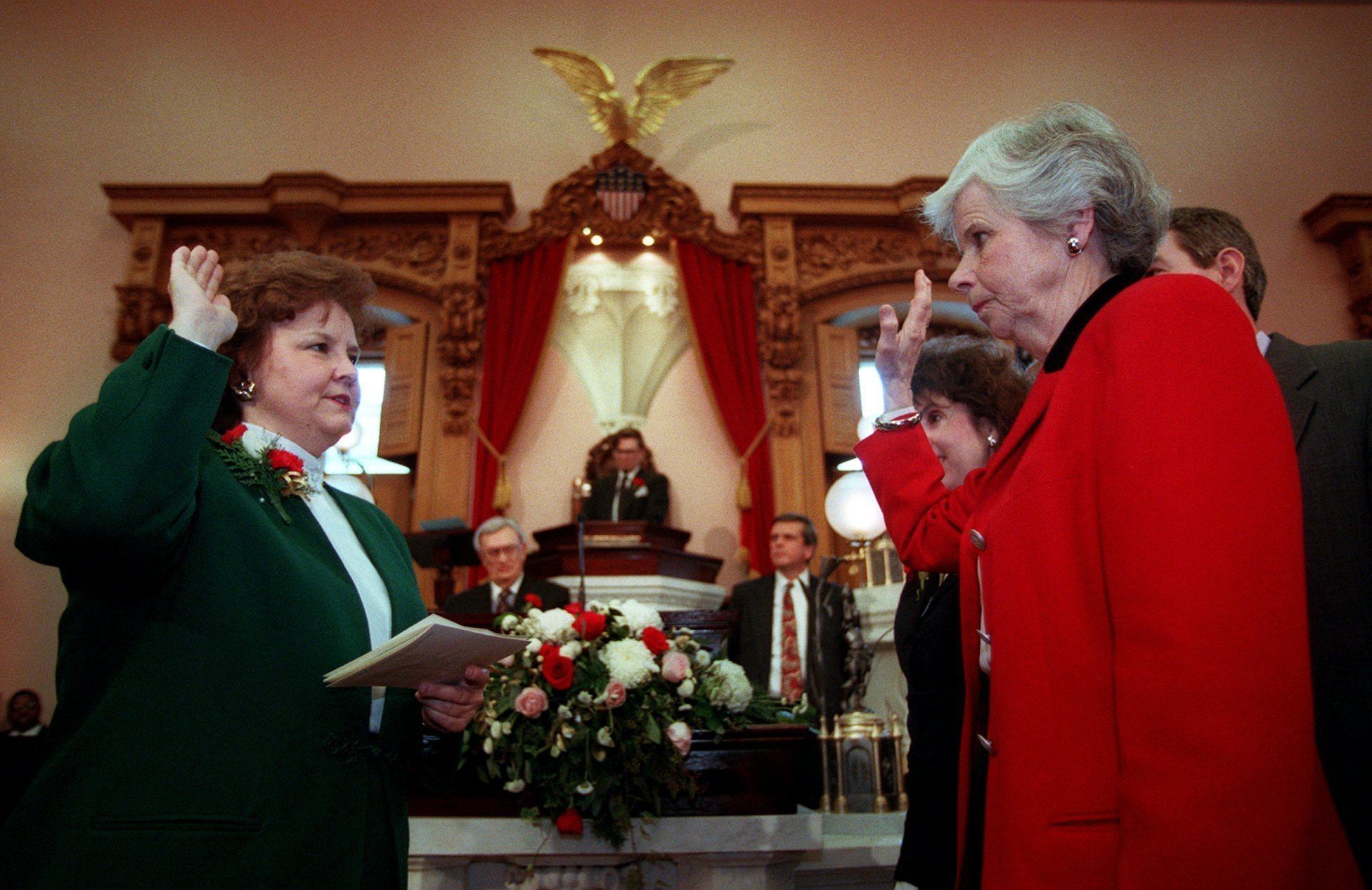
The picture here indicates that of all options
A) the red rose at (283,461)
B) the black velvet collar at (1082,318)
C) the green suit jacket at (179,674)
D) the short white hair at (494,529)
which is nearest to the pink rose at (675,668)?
the green suit jacket at (179,674)

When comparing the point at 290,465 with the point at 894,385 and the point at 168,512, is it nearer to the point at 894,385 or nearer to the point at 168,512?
the point at 168,512

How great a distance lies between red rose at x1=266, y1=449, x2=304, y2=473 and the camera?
152 centimetres

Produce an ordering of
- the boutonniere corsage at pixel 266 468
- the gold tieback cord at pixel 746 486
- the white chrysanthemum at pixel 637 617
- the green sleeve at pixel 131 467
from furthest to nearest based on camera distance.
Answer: the gold tieback cord at pixel 746 486 < the white chrysanthemum at pixel 637 617 < the boutonniere corsage at pixel 266 468 < the green sleeve at pixel 131 467

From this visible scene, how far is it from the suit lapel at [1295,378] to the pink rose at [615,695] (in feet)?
4.66

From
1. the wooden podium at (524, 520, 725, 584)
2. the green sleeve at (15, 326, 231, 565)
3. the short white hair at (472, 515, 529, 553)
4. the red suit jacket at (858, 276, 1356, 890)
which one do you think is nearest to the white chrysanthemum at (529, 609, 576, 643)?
the green sleeve at (15, 326, 231, 565)

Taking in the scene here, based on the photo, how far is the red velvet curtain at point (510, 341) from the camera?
7.32 m

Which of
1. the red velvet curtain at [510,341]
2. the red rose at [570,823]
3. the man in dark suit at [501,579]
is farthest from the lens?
the red velvet curtain at [510,341]

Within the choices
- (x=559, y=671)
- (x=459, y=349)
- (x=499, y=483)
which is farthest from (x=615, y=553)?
(x=559, y=671)

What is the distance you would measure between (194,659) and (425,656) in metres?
0.30

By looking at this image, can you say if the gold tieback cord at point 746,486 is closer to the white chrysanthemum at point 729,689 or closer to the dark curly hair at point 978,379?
the white chrysanthemum at point 729,689

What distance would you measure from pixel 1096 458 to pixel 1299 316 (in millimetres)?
8571

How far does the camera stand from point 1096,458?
105 centimetres

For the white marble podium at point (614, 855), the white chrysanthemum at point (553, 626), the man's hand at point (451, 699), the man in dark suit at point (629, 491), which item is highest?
the man in dark suit at point (629, 491)

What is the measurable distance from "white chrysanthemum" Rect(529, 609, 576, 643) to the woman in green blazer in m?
0.82
